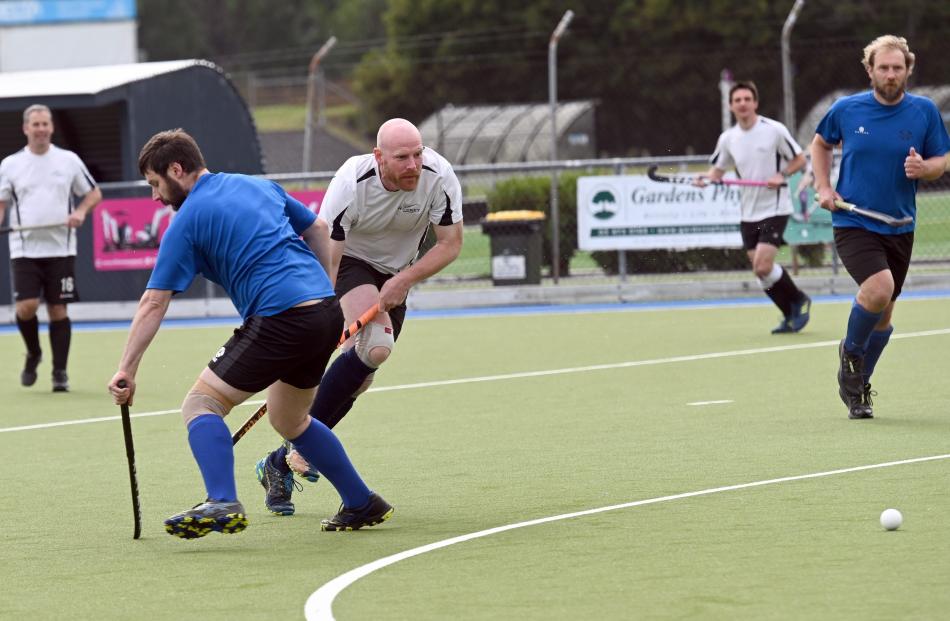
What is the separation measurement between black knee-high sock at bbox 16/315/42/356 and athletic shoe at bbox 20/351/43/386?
0.09 ft

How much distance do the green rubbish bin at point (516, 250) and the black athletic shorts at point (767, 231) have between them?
5.91 meters

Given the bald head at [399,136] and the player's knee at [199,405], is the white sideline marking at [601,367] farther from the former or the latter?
the player's knee at [199,405]

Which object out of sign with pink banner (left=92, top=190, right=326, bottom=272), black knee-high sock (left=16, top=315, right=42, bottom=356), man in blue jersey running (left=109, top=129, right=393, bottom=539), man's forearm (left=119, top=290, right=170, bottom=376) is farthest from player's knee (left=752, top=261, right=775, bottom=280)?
man's forearm (left=119, top=290, right=170, bottom=376)

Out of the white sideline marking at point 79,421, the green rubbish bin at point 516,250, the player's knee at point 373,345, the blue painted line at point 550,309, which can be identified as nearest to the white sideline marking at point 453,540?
the player's knee at point 373,345

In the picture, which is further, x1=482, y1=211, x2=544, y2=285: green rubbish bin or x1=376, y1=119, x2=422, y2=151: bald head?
x1=482, y1=211, x2=544, y2=285: green rubbish bin

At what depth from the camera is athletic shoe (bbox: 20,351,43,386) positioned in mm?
13484

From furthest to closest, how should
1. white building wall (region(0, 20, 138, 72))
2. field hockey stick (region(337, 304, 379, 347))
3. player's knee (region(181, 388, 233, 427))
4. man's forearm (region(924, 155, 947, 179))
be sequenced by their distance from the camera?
white building wall (region(0, 20, 138, 72)), man's forearm (region(924, 155, 947, 179)), field hockey stick (region(337, 304, 379, 347)), player's knee (region(181, 388, 233, 427))

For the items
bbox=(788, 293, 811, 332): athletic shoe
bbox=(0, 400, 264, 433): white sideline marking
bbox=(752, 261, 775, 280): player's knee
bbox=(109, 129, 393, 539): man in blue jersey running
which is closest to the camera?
bbox=(109, 129, 393, 539): man in blue jersey running

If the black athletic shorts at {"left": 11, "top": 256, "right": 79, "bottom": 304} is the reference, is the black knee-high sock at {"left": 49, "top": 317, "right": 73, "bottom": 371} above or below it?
below

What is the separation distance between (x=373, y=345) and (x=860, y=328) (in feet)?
10.3

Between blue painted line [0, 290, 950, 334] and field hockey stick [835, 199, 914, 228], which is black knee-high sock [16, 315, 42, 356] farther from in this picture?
field hockey stick [835, 199, 914, 228]

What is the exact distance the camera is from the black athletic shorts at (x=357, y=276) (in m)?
8.02

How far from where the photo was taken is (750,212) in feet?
50.1

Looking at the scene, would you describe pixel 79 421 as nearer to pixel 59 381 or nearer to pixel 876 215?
pixel 59 381
